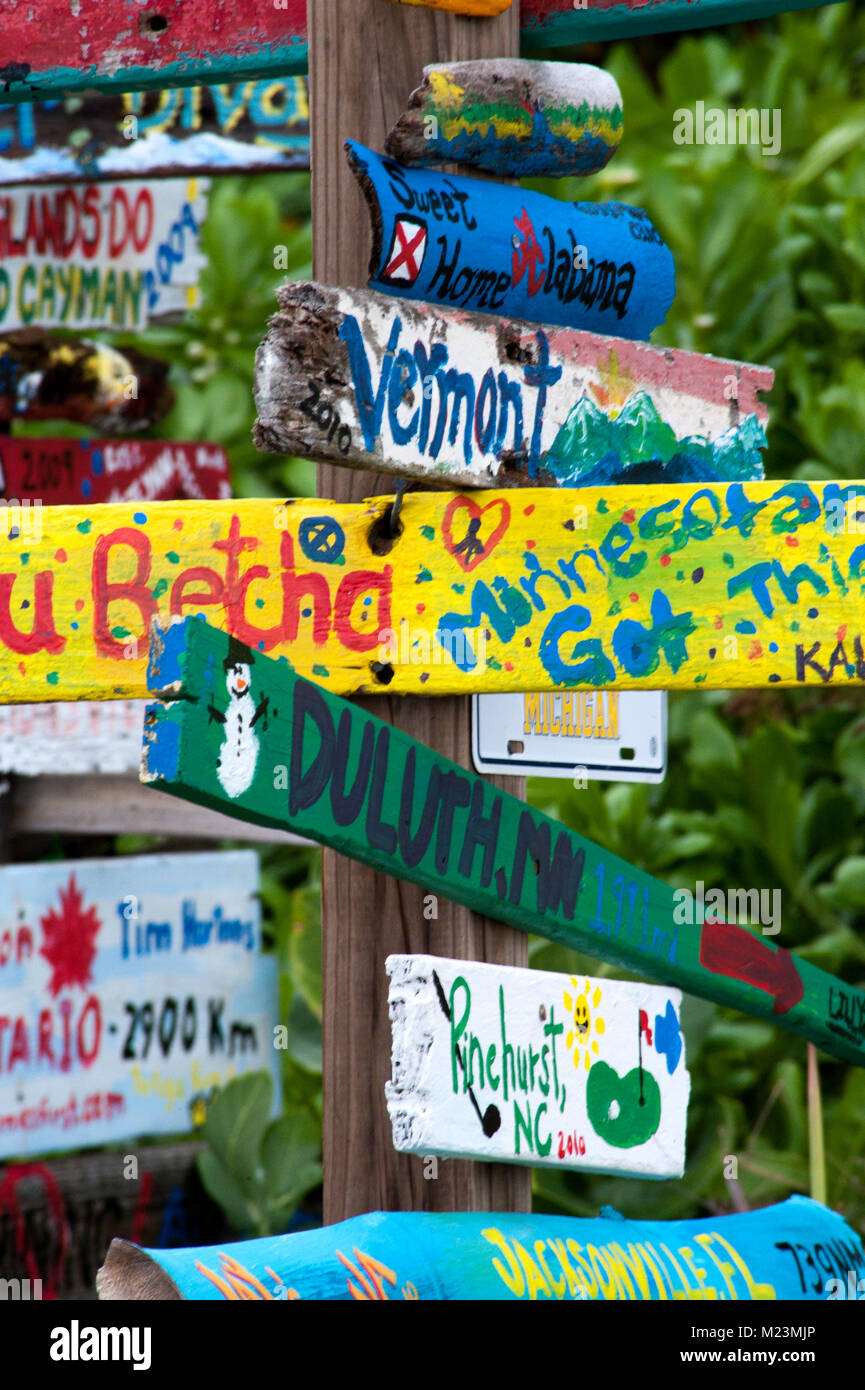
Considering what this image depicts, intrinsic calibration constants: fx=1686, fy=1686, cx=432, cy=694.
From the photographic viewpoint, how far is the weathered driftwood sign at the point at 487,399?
52.4 inches

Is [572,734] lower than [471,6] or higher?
lower

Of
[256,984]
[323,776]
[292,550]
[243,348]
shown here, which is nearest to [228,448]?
[243,348]

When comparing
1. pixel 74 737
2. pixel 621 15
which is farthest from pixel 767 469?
pixel 621 15

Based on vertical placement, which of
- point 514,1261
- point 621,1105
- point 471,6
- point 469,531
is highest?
point 471,6

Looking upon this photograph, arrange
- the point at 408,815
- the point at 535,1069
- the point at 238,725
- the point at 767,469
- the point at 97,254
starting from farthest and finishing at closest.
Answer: the point at 767,469
the point at 97,254
the point at 535,1069
the point at 408,815
the point at 238,725

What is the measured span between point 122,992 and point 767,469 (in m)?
2.10

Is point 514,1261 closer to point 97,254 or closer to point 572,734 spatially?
point 572,734

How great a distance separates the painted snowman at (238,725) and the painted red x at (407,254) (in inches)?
16.3

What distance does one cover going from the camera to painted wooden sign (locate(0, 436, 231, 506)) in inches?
122

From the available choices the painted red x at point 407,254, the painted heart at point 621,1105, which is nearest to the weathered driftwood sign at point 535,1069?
the painted heart at point 621,1105

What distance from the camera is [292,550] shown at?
1494 millimetres

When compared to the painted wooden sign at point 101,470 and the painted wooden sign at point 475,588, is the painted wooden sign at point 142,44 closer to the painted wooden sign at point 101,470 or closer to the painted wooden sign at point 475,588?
the painted wooden sign at point 475,588

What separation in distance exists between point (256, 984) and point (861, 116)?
2778 millimetres

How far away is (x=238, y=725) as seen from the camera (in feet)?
3.77
